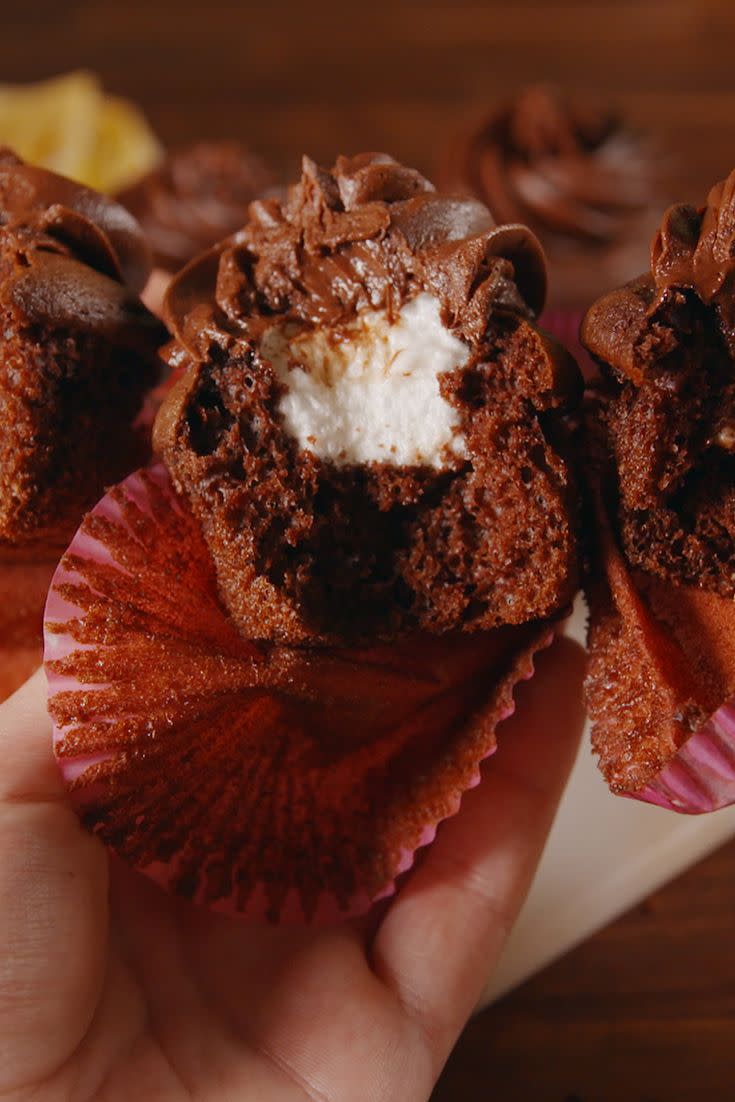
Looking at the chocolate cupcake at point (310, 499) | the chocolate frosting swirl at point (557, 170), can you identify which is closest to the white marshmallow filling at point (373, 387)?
the chocolate cupcake at point (310, 499)

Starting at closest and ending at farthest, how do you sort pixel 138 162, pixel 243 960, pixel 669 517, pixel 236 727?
pixel 669 517 → pixel 236 727 → pixel 243 960 → pixel 138 162

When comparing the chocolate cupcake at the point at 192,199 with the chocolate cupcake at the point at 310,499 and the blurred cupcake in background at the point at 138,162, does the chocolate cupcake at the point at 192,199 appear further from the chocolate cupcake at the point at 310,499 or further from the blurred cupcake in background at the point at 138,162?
the chocolate cupcake at the point at 310,499

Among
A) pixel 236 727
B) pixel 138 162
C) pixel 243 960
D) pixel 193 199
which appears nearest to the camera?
pixel 236 727

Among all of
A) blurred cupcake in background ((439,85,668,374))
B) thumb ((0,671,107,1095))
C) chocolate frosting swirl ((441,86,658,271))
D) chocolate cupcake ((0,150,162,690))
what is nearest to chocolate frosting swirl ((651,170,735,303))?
chocolate cupcake ((0,150,162,690))

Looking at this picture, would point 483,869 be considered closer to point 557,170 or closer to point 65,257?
point 65,257

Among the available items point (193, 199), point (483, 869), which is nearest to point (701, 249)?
point (483, 869)

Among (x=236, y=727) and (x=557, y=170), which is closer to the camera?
(x=236, y=727)
